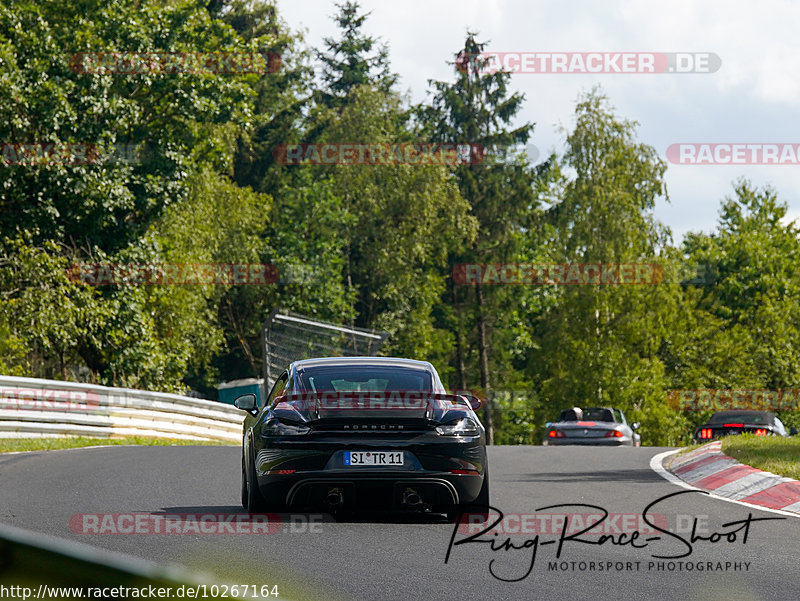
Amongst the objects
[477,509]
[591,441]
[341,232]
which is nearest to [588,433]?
[591,441]

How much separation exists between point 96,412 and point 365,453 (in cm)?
1594

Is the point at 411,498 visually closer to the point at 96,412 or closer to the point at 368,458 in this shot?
the point at 368,458

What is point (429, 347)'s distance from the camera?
5659 centimetres

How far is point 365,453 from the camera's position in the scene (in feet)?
29.6

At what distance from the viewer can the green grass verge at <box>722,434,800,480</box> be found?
13.5m

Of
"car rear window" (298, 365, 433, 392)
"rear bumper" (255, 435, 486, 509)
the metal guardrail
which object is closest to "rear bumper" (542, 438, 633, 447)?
the metal guardrail

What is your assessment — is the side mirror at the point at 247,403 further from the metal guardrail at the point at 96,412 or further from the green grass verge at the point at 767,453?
the metal guardrail at the point at 96,412

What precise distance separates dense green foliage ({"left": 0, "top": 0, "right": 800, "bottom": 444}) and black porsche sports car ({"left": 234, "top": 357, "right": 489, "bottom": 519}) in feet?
68.5

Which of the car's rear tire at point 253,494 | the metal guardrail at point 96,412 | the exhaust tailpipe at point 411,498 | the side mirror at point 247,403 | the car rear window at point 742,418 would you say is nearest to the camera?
the exhaust tailpipe at point 411,498

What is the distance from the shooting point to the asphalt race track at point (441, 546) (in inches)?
255

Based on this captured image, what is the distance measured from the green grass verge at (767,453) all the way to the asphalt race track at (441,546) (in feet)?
4.71

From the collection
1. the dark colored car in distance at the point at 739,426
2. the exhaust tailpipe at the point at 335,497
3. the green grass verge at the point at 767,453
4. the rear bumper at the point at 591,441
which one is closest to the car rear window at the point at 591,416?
the rear bumper at the point at 591,441

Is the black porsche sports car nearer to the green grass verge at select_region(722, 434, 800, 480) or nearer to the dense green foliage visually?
the green grass verge at select_region(722, 434, 800, 480)


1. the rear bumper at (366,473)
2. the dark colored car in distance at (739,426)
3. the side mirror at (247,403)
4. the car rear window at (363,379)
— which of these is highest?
the car rear window at (363,379)
